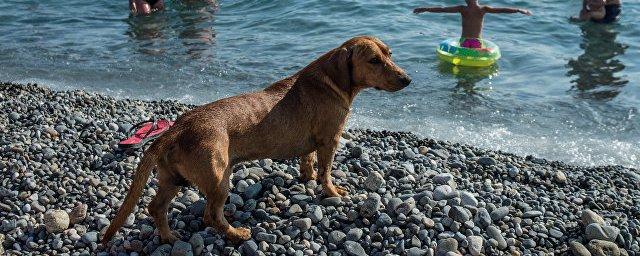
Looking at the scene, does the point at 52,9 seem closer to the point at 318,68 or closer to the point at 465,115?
the point at 465,115

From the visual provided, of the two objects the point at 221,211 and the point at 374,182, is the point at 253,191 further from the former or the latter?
the point at 374,182

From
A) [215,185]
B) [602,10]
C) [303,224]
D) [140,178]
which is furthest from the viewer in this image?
[602,10]

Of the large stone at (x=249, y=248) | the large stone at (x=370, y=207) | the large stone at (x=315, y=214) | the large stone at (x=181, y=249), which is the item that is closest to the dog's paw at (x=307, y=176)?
the large stone at (x=315, y=214)

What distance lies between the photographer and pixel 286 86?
5.98m

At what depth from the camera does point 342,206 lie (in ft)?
19.2

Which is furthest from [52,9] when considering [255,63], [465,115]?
[465,115]

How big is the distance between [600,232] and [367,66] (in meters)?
2.27

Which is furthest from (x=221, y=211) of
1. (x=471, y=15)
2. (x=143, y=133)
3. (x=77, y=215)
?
(x=471, y=15)

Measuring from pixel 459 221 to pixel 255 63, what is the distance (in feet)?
28.1

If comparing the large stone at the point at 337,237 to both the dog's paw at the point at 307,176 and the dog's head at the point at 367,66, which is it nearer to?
the dog's paw at the point at 307,176

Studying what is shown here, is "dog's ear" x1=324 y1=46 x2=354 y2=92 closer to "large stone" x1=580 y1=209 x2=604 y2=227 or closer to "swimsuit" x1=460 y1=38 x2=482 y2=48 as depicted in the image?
"large stone" x1=580 y1=209 x2=604 y2=227

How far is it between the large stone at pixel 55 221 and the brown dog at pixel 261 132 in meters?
0.67

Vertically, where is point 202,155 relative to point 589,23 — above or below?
above

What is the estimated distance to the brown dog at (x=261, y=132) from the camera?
503cm
